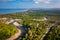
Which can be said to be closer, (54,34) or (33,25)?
(54,34)

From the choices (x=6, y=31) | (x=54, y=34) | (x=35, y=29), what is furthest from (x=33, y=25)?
(x=6, y=31)

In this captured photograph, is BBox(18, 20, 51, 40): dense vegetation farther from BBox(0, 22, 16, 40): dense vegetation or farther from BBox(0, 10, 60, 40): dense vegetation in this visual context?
BBox(0, 22, 16, 40): dense vegetation

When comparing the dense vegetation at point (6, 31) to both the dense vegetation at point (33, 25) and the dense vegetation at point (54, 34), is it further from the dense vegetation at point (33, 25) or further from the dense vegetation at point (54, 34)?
the dense vegetation at point (54, 34)

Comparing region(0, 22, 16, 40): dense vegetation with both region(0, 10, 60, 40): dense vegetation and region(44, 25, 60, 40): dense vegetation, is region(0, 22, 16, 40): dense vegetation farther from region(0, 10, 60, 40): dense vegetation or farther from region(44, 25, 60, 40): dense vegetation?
region(44, 25, 60, 40): dense vegetation

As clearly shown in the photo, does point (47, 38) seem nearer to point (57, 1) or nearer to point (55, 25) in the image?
point (55, 25)

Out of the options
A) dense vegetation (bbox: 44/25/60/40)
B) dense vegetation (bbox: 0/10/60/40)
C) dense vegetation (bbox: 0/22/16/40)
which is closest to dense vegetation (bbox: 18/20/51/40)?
dense vegetation (bbox: 0/10/60/40)

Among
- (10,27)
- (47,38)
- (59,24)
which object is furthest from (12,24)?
(59,24)

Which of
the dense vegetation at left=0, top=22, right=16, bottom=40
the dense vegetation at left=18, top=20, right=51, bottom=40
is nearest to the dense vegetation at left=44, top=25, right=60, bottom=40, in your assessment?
the dense vegetation at left=18, top=20, right=51, bottom=40

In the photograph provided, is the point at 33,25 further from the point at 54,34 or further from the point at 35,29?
the point at 54,34
